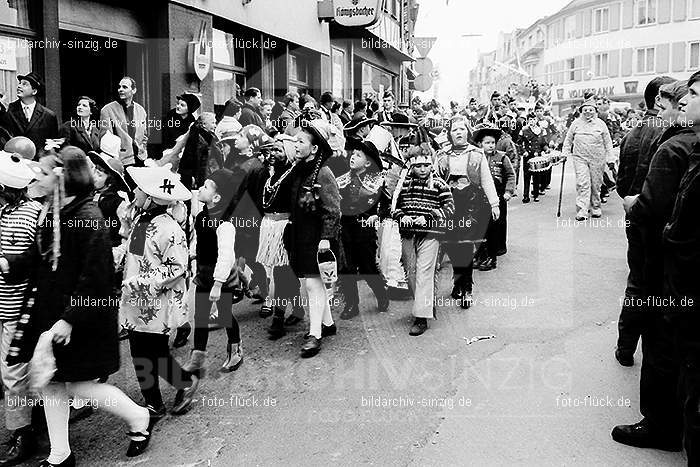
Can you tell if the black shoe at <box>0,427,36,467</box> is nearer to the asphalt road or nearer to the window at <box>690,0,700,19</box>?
the asphalt road

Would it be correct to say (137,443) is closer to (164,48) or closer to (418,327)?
(418,327)

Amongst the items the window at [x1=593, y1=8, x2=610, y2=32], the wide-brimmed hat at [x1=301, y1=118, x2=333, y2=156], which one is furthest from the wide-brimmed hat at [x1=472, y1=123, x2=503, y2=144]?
the window at [x1=593, y1=8, x2=610, y2=32]

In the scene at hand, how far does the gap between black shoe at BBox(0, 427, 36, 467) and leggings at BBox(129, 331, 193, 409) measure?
73 centimetres

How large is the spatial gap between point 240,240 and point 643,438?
4027mm

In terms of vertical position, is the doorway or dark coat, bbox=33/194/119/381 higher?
the doorway

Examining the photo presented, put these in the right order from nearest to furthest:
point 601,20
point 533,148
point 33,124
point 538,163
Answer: point 33,124, point 538,163, point 533,148, point 601,20

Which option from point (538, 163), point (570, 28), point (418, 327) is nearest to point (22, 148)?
point (418, 327)

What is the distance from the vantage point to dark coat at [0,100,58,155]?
7.76 m

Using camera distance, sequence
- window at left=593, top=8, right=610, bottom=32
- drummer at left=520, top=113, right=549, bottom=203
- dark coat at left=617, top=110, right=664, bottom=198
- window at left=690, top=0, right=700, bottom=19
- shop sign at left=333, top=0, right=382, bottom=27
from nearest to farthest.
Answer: dark coat at left=617, top=110, right=664, bottom=198 < drummer at left=520, top=113, right=549, bottom=203 < shop sign at left=333, top=0, right=382, bottom=27 < window at left=690, top=0, right=700, bottom=19 < window at left=593, top=8, right=610, bottom=32

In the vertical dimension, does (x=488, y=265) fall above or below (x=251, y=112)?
below

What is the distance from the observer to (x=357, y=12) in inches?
745

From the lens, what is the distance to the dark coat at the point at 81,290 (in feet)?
12.7

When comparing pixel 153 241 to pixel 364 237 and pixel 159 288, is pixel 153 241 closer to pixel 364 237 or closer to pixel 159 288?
pixel 159 288

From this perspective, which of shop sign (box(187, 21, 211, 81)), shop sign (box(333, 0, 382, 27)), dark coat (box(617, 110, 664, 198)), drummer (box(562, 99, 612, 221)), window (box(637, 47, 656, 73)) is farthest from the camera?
window (box(637, 47, 656, 73))
